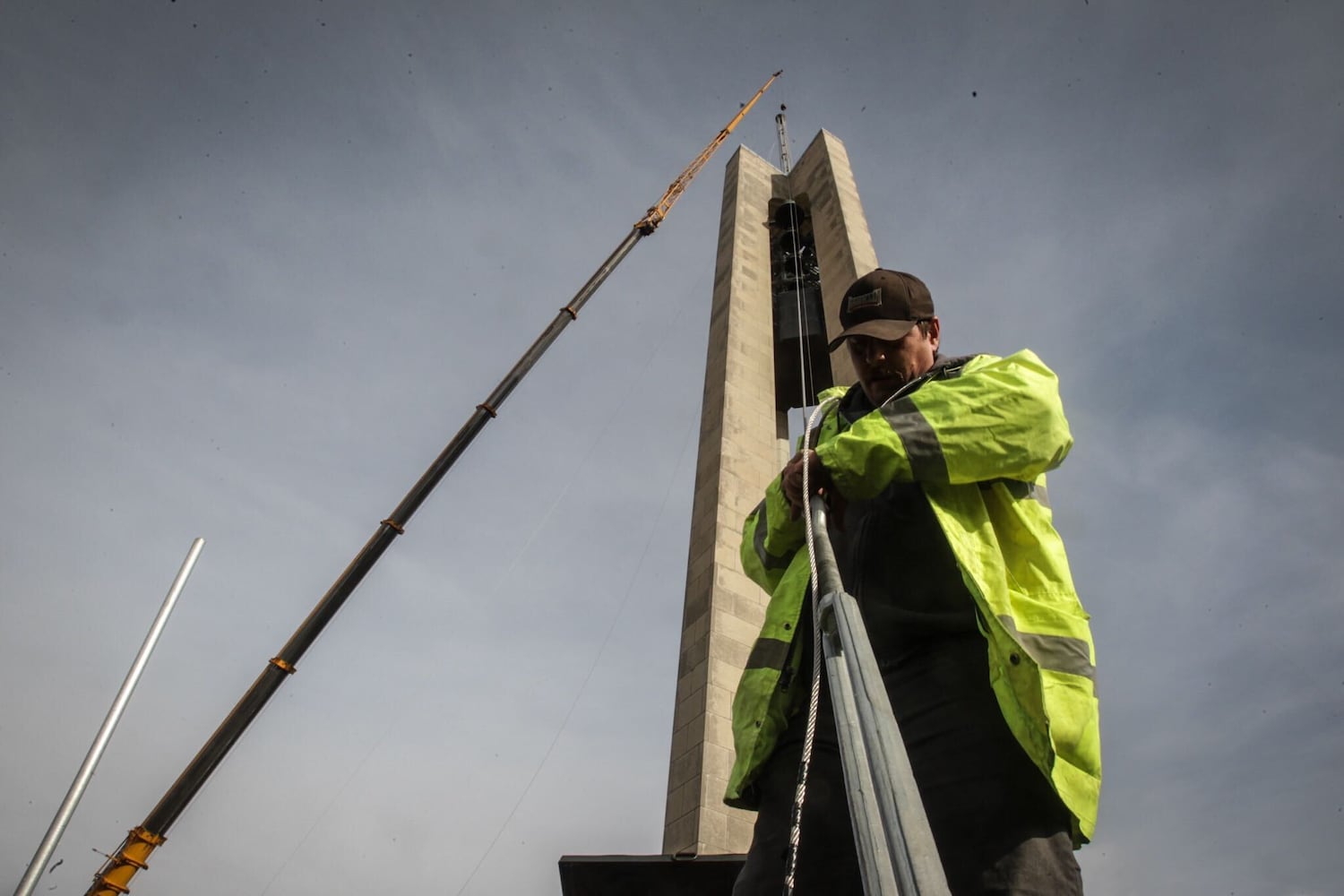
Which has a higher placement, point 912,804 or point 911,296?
point 911,296

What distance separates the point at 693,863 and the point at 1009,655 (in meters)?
1.92

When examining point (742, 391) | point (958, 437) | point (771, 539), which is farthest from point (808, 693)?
point (742, 391)

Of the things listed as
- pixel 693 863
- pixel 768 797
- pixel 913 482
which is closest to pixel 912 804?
pixel 768 797

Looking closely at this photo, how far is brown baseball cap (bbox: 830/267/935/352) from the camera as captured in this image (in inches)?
79.3

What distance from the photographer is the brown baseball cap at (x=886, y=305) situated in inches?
79.3

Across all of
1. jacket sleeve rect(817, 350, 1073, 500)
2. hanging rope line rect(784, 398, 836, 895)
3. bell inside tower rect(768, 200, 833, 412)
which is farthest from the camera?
bell inside tower rect(768, 200, 833, 412)

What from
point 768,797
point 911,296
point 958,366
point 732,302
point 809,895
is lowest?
point 809,895

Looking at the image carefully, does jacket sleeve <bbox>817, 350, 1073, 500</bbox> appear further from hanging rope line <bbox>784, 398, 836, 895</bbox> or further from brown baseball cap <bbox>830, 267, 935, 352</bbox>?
brown baseball cap <bbox>830, 267, 935, 352</bbox>

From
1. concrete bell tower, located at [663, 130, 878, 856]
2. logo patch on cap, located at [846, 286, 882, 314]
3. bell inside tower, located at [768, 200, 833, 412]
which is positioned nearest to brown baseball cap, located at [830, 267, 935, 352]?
logo patch on cap, located at [846, 286, 882, 314]

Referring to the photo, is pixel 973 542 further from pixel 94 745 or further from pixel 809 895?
pixel 94 745

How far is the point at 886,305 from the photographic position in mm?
2043

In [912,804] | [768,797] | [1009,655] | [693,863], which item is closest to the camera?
[912,804]

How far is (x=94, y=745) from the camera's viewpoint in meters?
5.83

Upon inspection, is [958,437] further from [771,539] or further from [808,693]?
[808,693]
